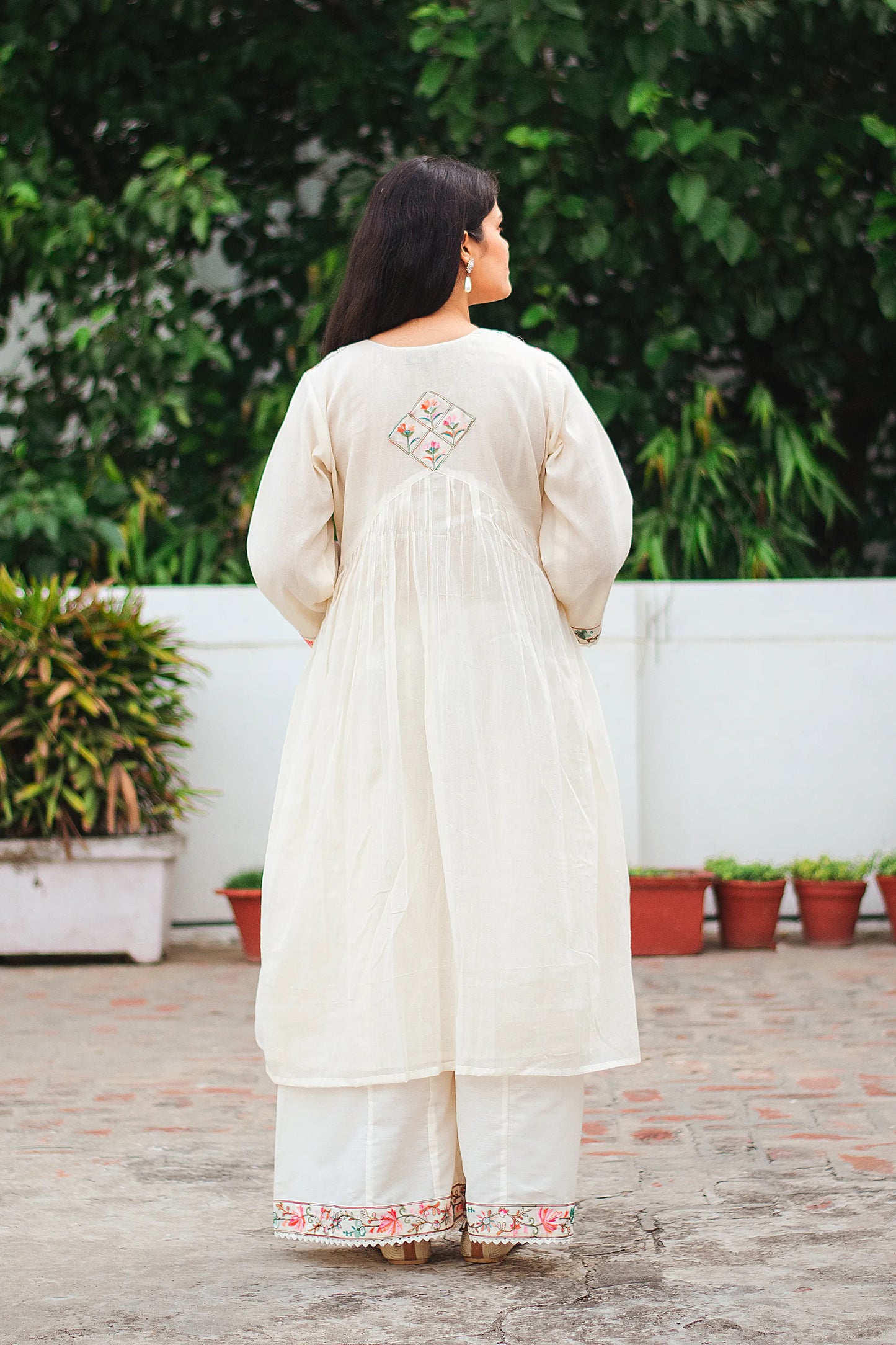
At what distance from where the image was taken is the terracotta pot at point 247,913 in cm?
527

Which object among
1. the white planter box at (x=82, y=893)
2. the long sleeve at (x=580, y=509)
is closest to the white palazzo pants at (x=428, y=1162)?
the long sleeve at (x=580, y=509)

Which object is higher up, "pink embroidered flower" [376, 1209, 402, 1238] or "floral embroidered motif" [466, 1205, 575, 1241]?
"floral embroidered motif" [466, 1205, 575, 1241]

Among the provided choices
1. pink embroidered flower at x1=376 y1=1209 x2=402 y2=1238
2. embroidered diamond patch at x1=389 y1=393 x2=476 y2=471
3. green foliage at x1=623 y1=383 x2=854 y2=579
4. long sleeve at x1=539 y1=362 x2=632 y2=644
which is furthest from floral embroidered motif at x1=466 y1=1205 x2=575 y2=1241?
green foliage at x1=623 y1=383 x2=854 y2=579

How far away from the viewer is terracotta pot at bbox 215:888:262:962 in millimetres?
5273

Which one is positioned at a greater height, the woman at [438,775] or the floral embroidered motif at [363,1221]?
the woman at [438,775]

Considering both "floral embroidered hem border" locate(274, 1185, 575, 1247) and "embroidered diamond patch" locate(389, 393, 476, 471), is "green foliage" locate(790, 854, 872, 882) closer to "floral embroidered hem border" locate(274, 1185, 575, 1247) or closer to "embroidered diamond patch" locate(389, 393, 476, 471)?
"floral embroidered hem border" locate(274, 1185, 575, 1247)

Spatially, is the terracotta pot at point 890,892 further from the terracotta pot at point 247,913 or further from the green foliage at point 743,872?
the terracotta pot at point 247,913

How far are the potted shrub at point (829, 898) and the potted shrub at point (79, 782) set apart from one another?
220cm

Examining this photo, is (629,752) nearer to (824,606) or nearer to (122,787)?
(824,606)

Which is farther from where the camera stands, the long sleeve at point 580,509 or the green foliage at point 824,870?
the green foliage at point 824,870

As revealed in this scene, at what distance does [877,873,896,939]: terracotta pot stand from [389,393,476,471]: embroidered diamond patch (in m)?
3.66

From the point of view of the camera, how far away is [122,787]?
17.1 feet

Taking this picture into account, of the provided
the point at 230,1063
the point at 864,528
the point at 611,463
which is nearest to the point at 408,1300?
the point at 611,463

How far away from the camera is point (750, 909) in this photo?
536 centimetres
